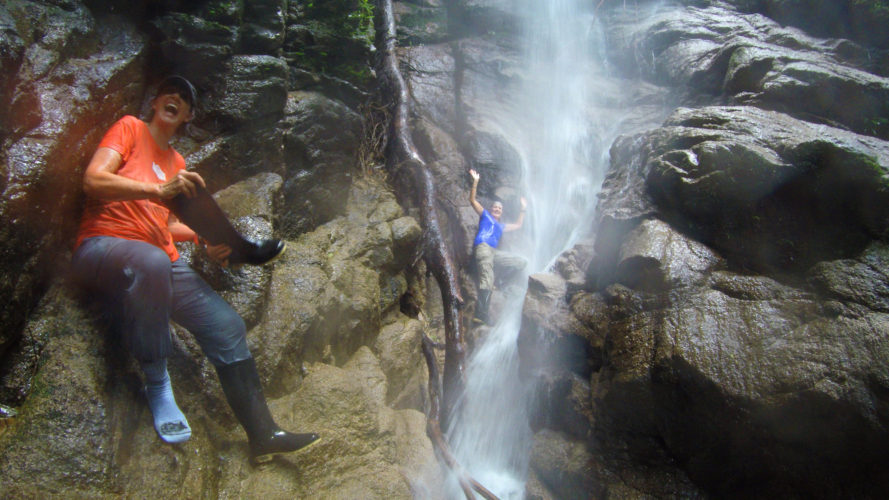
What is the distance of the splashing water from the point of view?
494 cm

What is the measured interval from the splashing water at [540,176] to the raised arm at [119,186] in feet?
12.5

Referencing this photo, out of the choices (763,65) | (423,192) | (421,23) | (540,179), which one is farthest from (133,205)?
(421,23)

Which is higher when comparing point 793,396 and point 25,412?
point 25,412

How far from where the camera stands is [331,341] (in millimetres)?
4016

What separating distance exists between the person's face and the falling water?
168 inches

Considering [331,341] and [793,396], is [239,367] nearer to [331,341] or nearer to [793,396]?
[331,341]

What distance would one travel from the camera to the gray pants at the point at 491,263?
650 cm

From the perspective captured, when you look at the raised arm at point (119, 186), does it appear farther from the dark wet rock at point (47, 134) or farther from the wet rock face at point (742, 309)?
the wet rock face at point (742, 309)

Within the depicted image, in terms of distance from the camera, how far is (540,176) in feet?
26.2

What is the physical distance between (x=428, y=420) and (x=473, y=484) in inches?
32.5

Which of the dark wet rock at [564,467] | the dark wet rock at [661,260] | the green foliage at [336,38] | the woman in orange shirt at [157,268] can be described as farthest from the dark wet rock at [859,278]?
the green foliage at [336,38]

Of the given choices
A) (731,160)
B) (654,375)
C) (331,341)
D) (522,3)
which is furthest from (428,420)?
(522,3)

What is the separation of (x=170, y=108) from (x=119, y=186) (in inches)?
26.4

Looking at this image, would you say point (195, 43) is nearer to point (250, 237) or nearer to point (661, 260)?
point (250, 237)
